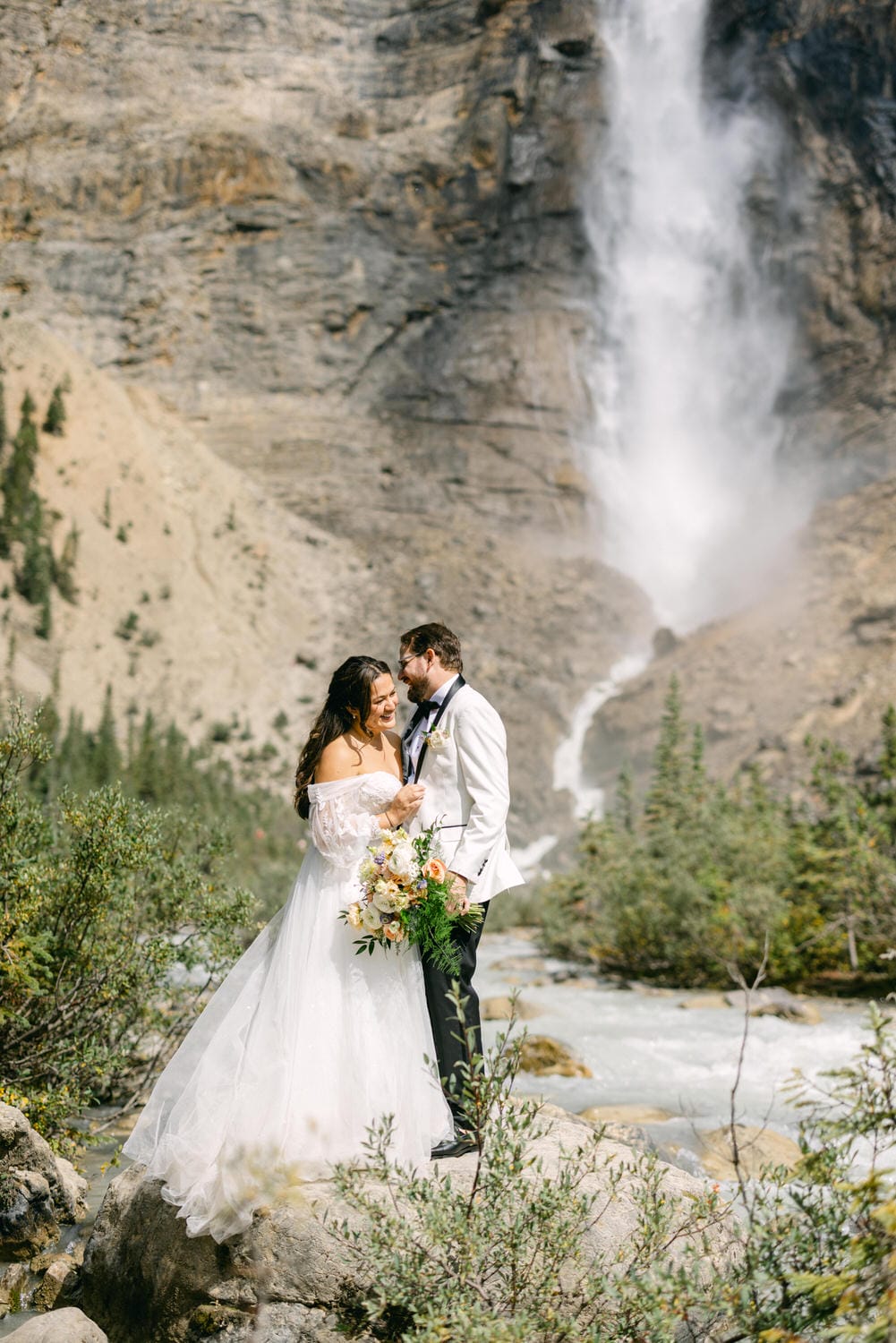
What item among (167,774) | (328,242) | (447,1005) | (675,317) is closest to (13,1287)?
(447,1005)

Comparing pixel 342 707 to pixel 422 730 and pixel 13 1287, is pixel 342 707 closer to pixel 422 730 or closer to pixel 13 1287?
pixel 422 730

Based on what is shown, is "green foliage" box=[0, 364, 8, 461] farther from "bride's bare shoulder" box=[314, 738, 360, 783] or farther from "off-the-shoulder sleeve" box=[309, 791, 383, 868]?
"off-the-shoulder sleeve" box=[309, 791, 383, 868]

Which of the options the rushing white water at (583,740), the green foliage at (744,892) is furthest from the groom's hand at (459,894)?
the rushing white water at (583,740)

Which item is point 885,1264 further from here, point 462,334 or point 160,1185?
point 462,334

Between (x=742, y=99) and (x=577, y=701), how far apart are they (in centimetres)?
3742

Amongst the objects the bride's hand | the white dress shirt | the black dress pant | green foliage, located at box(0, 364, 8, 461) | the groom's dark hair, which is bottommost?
Result: the black dress pant

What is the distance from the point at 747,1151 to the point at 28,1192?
14.1 feet

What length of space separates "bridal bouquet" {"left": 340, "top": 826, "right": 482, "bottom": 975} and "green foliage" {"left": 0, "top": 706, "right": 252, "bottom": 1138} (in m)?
→ 2.04

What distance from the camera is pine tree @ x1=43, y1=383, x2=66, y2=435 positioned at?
47.9m

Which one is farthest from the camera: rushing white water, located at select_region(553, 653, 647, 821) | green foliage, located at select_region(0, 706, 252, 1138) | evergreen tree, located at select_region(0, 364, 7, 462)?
rushing white water, located at select_region(553, 653, 647, 821)

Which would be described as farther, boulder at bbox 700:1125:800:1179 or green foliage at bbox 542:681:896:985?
green foliage at bbox 542:681:896:985

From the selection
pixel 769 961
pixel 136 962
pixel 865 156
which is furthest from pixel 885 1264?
pixel 865 156

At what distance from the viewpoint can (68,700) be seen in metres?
39.5

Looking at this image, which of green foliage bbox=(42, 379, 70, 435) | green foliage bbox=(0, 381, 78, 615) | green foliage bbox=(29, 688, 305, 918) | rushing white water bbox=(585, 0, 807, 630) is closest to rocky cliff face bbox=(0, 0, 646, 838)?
rushing white water bbox=(585, 0, 807, 630)
